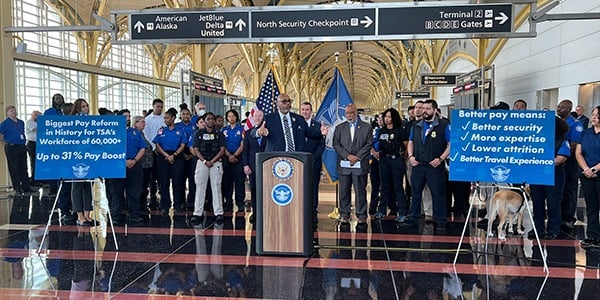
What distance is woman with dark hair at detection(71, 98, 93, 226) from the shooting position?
6551 mm

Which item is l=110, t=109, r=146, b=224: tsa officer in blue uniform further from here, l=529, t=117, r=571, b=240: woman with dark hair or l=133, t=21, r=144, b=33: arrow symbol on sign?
l=529, t=117, r=571, b=240: woman with dark hair

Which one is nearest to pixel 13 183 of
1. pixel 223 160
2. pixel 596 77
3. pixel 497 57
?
pixel 223 160

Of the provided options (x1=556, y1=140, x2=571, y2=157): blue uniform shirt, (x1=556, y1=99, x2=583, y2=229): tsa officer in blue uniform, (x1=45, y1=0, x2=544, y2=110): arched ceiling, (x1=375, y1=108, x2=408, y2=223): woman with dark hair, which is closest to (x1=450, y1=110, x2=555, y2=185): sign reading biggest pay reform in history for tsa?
(x1=556, y1=140, x2=571, y2=157): blue uniform shirt

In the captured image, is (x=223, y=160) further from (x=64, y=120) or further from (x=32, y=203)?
(x=32, y=203)

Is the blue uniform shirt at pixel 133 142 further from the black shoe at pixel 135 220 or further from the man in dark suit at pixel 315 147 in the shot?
the man in dark suit at pixel 315 147

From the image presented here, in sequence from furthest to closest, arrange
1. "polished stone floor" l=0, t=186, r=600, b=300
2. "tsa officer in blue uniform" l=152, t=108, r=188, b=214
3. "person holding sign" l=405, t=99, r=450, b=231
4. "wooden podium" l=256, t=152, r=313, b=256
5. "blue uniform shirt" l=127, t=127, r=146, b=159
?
1. "tsa officer in blue uniform" l=152, t=108, r=188, b=214
2. "blue uniform shirt" l=127, t=127, r=146, b=159
3. "person holding sign" l=405, t=99, r=450, b=231
4. "wooden podium" l=256, t=152, r=313, b=256
5. "polished stone floor" l=0, t=186, r=600, b=300

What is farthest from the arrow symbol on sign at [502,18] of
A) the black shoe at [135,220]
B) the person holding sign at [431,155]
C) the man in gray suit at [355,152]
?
the black shoe at [135,220]

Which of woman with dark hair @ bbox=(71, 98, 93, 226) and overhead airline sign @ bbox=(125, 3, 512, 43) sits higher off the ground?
overhead airline sign @ bbox=(125, 3, 512, 43)

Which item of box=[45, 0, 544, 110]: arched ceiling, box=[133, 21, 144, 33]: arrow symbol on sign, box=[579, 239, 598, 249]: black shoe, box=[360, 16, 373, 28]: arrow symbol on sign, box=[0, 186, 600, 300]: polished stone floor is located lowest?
box=[0, 186, 600, 300]: polished stone floor

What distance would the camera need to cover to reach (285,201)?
192 inches

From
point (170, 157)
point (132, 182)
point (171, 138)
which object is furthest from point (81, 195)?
point (171, 138)

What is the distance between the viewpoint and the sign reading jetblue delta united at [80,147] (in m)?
5.52

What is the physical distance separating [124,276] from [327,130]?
3951mm

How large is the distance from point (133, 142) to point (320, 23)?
131 inches
